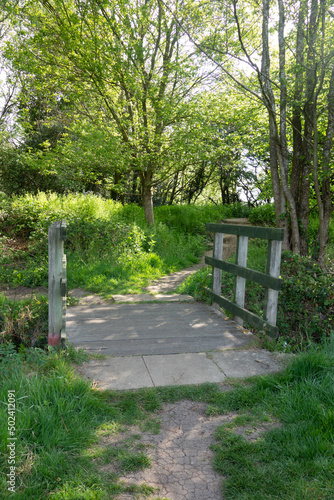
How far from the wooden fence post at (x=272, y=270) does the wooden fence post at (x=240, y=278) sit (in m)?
0.70

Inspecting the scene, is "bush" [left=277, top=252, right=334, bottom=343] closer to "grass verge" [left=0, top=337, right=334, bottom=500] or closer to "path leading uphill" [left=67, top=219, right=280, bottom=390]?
"path leading uphill" [left=67, top=219, right=280, bottom=390]

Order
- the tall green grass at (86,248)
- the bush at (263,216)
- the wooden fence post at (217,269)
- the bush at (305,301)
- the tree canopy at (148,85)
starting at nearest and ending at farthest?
the bush at (305,301) → the wooden fence post at (217,269) → the tall green grass at (86,248) → the tree canopy at (148,85) → the bush at (263,216)

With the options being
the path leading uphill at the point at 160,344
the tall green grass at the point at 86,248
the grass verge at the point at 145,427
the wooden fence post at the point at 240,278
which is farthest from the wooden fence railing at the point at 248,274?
the tall green grass at the point at 86,248

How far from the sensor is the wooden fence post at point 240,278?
5094 mm

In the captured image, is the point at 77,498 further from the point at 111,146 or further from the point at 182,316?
the point at 111,146

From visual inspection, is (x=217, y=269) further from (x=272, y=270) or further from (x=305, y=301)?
(x=272, y=270)

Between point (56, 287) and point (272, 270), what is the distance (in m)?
2.39

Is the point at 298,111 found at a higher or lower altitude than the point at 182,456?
higher

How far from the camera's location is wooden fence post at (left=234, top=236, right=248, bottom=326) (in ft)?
16.7

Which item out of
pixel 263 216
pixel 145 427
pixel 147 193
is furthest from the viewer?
pixel 263 216

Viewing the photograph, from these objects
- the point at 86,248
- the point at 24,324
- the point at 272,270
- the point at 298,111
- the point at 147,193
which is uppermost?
the point at 298,111

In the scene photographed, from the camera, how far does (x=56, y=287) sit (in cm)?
366

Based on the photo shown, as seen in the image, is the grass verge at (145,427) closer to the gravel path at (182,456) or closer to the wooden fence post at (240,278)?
the gravel path at (182,456)

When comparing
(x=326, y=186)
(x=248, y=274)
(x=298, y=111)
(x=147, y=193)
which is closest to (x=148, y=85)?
(x=147, y=193)
